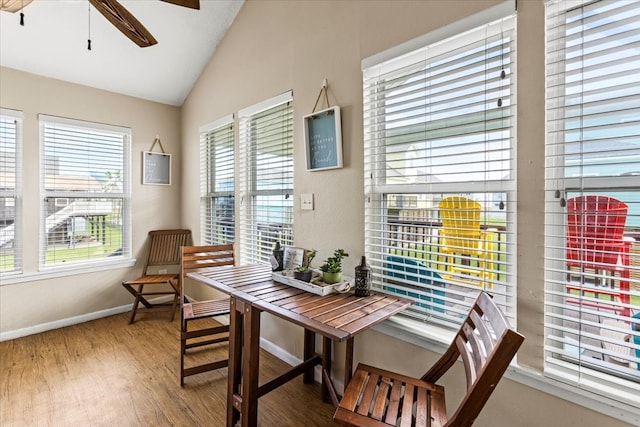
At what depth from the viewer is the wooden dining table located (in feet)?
4.22

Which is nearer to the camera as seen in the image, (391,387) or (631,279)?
(631,279)

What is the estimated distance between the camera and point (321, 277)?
1795 mm

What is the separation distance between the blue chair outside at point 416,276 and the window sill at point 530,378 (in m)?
0.13

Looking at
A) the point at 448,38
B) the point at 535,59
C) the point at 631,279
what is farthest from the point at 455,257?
the point at 448,38

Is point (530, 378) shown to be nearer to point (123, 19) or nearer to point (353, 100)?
point (353, 100)

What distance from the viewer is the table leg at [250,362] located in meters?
1.52

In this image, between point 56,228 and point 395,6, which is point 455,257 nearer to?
point 395,6

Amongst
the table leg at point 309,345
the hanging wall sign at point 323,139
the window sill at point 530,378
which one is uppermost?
the hanging wall sign at point 323,139

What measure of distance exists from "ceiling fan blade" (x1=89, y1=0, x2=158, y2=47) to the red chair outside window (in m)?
2.36

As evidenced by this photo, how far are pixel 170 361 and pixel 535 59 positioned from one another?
3.03 meters

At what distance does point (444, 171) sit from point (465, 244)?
0.38 metres

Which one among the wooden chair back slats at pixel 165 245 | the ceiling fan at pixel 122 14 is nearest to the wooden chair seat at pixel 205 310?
the wooden chair back slats at pixel 165 245

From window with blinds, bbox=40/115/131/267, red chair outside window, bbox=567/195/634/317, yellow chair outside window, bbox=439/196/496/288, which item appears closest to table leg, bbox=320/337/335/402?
yellow chair outside window, bbox=439/196/496/288

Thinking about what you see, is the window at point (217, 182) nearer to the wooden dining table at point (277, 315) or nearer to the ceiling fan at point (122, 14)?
the ceiling fan at point (122, 14)
